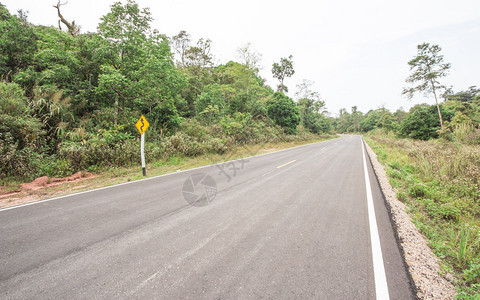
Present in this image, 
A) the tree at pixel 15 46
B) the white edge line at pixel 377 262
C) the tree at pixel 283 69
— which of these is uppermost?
the tree at pixel 283 69

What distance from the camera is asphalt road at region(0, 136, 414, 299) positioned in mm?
1963

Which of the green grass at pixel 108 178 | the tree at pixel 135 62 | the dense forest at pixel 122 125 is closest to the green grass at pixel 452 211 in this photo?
the dense forest at pixel 122 125

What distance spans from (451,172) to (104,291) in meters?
10.1

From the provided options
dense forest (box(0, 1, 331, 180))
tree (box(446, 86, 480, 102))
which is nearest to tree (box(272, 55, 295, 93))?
dense forest (box(0, 1, 331, 180))

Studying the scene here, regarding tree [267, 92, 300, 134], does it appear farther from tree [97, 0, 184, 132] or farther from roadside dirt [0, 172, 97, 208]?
roadside dirt [0, 172, 97, 208]

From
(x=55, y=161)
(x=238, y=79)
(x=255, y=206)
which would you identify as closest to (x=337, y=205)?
(x=255, y=206)

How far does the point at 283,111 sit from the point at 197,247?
25.9 m

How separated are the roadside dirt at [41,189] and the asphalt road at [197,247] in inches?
35.5

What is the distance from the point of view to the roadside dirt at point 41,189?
4778 mm

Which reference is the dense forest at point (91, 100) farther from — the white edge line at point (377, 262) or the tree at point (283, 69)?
the tree at point (283, 69)

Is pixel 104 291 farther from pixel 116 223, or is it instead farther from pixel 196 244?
pixel 116 223

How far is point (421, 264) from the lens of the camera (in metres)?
2.40

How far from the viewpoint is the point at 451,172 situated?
20.2 ft

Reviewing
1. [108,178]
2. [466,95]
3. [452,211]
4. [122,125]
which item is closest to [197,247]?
[452,211]
